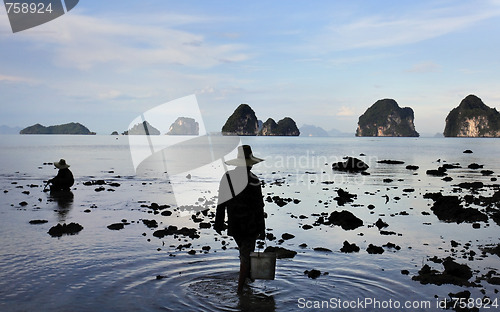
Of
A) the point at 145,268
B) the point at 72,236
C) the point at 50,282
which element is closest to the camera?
the point at 50,282

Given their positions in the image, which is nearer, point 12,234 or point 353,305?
point 353,305

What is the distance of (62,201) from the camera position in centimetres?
2384

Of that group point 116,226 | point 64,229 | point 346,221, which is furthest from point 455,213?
point 64,229

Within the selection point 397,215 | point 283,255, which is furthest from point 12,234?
point 397,215

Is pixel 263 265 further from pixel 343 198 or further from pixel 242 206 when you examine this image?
pixel 343 198

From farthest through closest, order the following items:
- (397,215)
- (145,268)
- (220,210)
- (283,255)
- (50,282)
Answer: (397,215) < (283,255) < (145,268) < (50,282) < (220,210)

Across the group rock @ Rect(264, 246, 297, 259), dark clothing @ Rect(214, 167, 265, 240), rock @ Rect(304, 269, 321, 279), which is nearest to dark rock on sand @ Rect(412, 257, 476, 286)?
rock @ Rect(304, 269, 321, 279)

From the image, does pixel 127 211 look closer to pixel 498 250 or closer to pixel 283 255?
pixel 283 255

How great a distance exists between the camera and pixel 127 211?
20766 millimetres

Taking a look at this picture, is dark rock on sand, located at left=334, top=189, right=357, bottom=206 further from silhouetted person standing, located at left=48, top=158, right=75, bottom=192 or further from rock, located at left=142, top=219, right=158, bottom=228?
silhouetted person standing, located at left=48, top=158, right=75, bottom=192

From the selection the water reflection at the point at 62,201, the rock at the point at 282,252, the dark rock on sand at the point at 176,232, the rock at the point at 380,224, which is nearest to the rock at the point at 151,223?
the dark rock on sand at the point at 176,232

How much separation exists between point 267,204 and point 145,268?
40.4ft

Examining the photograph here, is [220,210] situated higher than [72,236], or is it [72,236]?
[220,210]

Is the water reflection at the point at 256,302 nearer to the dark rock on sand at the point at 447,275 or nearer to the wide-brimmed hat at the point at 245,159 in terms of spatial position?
the wide-brimmed hat at the point at 245,159
